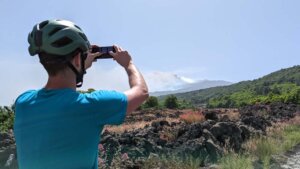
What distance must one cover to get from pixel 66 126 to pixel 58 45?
0.39 meters

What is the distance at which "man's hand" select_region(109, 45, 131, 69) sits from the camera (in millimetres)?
3002

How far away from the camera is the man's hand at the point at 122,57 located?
3.00 metres

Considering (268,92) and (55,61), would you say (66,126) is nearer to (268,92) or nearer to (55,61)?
(55,61)

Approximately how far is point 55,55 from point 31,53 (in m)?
0.17

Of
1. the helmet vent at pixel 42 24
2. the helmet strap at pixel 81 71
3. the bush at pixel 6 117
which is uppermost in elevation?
the helmet vent at pixel 42 24

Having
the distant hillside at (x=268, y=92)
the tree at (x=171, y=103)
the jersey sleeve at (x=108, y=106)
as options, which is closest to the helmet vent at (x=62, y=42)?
the jersey sleeve at (x=108, y=106)

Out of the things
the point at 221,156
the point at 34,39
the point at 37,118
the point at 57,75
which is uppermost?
the point at 34,39

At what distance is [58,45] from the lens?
2580 mm

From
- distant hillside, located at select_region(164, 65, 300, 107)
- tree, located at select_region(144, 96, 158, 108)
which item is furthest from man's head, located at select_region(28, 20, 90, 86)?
tree, located at select_region(144, 96, 158, 108)

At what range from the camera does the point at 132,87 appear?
2.78 m

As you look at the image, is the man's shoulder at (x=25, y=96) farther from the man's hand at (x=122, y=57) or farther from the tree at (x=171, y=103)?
the tree at (x=171, y=103)

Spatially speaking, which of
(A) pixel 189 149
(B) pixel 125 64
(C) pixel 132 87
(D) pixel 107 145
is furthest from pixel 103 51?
(D) pixel 107 145

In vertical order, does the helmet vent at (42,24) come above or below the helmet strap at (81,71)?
above

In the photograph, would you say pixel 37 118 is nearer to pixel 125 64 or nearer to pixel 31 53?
pixel 31 53
